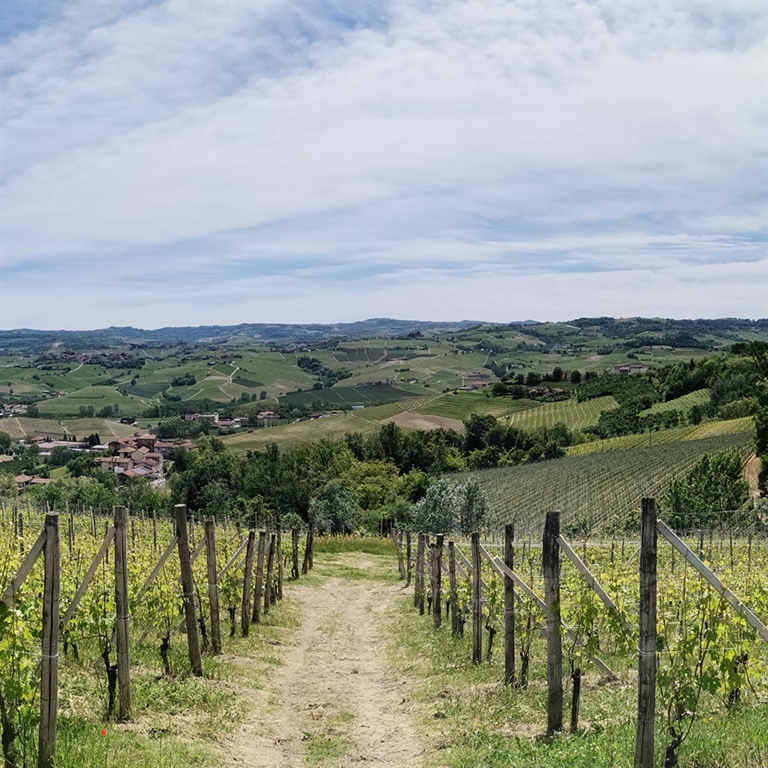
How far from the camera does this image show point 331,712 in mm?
9750

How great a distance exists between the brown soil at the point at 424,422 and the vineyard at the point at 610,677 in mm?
102675

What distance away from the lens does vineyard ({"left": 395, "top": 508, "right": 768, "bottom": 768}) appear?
19.9 feet

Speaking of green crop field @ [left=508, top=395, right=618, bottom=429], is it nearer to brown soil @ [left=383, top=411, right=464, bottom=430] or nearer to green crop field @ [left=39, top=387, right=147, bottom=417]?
brown soil @ [left=383, top=411, right=464, bottom=430]

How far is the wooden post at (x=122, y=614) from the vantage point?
317 inches

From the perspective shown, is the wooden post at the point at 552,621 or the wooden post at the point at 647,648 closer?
the wooden post at the point at 647,648

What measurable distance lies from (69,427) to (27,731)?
545 ft

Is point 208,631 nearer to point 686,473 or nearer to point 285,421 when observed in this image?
point 686,473

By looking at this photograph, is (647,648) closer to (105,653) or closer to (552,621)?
(552,621)

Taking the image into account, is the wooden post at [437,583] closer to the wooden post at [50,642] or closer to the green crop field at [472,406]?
the wooden post at [50,642]

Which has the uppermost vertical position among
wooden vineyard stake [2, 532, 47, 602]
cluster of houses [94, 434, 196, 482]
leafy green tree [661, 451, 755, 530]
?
wooden vineyard stake [2, 532, 47, 602]

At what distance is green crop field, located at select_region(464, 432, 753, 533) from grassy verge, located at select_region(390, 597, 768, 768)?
3709cm

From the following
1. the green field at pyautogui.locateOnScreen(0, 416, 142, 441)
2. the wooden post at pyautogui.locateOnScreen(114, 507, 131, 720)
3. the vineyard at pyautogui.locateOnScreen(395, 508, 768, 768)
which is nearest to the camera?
the vineyard at pyautogui.locateOnScreen(395, 508, 768, 768)

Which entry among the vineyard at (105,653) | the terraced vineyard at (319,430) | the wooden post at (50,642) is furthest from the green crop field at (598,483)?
the terraced vineyard at (319,430)

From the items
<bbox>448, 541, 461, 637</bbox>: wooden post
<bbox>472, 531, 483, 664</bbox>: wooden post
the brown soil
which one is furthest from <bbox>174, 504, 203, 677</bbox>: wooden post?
the brown soil
